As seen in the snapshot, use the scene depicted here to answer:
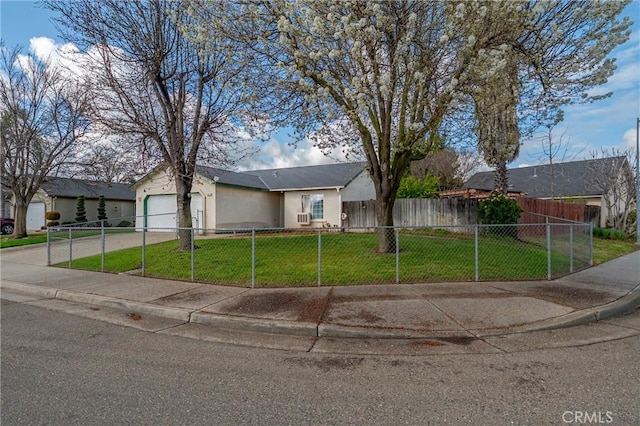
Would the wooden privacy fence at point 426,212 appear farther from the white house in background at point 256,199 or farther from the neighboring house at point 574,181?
the neighboring house at point 574,181

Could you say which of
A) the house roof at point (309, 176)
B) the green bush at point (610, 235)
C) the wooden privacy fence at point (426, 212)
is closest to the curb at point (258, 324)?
the wooden privacy fence at point (426, 212)

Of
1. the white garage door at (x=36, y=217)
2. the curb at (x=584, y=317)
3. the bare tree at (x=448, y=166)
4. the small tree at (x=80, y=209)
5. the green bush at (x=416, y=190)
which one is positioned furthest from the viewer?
the bare tree at (x=448, y=166)

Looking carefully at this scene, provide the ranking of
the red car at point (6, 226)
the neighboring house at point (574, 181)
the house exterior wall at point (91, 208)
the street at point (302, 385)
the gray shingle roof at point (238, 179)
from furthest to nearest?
the house exterior wall at point (91, 208) < the red car at point (6, 226) < the neighboring house at point (574, 181) < the gray shingle roof at point (238, 179) < the street at point (302, 385)

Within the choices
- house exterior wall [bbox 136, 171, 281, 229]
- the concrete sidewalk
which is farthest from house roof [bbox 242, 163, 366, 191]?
the concrete sidewalk

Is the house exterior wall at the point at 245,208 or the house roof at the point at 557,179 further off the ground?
the house roof at the point at 557,179

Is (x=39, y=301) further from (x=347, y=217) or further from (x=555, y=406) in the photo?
(x=347, y=217)

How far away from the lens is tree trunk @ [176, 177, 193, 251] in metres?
11.9

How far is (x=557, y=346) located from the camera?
4.45 meters

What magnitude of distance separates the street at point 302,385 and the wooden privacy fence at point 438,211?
40.5ft

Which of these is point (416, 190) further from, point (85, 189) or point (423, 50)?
point (85, 189)

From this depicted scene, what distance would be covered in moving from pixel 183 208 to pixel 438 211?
1194cm

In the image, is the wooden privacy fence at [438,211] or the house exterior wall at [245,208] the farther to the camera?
the house exterior wall at [245,208]

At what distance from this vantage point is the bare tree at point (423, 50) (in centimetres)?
690

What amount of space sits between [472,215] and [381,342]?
13.6m
